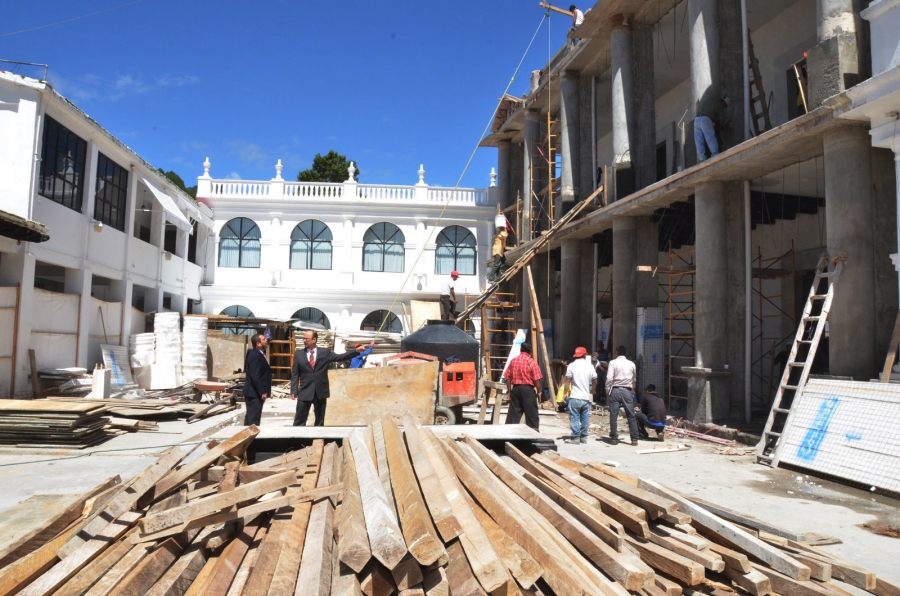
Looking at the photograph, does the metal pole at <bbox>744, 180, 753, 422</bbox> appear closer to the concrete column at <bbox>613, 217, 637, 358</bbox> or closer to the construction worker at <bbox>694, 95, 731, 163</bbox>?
the construction worker at <bbox>694, 95, 731, 163</bbox>

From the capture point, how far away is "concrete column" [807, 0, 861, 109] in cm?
950

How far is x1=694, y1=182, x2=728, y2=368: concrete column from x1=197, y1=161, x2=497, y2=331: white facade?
1709cm

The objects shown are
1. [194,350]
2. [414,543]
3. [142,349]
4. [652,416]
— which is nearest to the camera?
[414,543]

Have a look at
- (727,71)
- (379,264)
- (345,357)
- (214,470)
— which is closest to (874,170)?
(727,71)

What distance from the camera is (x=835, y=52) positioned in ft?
31.4

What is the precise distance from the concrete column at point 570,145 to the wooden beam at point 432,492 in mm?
15213

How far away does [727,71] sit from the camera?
42.8 feet

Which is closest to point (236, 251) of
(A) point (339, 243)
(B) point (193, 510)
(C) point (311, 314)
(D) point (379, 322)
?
(C) point (311, 314)

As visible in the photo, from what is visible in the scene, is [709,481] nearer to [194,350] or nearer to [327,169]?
[194,350]

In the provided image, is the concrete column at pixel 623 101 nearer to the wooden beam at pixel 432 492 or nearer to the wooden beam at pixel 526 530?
the wooden beam at pixel 432 492

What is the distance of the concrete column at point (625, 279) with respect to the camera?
1609cm

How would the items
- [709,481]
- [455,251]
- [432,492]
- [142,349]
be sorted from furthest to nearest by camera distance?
[455,251]
[142,349]
[709,481]
[432,492]

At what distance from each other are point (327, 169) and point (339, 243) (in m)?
19.0

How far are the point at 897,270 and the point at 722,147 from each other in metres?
4.82
